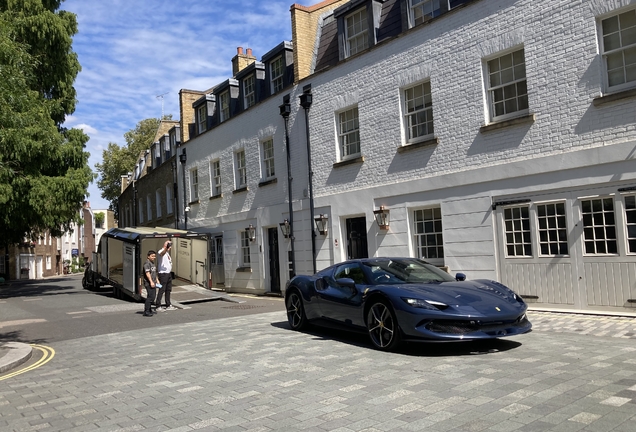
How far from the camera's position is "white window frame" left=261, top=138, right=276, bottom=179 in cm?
1895

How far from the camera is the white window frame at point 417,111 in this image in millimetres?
13234

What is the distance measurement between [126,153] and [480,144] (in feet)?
138

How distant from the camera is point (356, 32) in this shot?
15414mm

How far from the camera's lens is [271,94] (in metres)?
19.0

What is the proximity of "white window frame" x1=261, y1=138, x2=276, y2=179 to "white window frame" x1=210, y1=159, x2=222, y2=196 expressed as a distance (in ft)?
12.4

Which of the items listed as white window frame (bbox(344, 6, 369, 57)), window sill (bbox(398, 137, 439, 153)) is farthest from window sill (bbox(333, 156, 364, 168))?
white window frame (bbox(344, 6, 369, 57))

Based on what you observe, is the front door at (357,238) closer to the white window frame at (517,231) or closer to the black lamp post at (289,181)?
the black lamp post at (289,181)

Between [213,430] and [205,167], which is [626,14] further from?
[205,167]

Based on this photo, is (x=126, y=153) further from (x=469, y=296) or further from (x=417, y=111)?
(x=469, y=296)

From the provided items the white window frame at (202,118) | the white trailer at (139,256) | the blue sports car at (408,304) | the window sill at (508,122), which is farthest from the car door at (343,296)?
the white window frame at (202,118)

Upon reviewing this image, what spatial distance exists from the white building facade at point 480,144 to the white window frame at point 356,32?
Answer: 4cm

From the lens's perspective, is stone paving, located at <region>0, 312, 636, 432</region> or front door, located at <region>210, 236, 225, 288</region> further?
front door, located at <region>210, 236, 225, 288</region>

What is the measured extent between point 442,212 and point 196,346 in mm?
6437

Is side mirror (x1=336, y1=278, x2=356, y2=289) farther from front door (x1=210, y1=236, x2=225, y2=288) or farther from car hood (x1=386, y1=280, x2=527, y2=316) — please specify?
front door (x1=210, y1=236, x2=225, y2=288)
